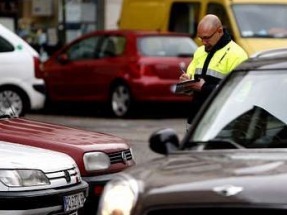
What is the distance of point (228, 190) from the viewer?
4660 mm

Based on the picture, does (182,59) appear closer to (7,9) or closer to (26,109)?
(26,109)

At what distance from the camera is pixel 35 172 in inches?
283

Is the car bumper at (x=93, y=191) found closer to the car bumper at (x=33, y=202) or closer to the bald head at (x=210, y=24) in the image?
the car bumper at (x=33, y=202)

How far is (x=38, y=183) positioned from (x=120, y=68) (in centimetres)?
1088

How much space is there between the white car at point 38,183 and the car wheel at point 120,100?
10147 millimetres

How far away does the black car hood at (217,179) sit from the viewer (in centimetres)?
462

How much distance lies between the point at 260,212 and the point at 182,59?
43.6 ft

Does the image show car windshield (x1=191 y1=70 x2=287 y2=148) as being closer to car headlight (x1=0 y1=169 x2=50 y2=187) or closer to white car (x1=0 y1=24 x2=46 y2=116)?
car headlight (x1=0 y1=169 x2=50 y2=187)

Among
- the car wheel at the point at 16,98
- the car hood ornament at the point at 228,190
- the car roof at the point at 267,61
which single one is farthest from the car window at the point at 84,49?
the car hood ornament at the point at 228,190

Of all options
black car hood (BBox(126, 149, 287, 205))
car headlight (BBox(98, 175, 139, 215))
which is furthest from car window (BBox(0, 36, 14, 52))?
car headlight (BBox(98, 175, 139, 215))

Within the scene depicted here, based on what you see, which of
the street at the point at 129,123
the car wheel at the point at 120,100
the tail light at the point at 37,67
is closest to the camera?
the street at the point at 129,123

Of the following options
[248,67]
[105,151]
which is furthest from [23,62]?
[248,67]

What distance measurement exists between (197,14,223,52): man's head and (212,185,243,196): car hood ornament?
160 inches

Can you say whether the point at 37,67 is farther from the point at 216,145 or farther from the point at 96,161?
the point at 216,145
